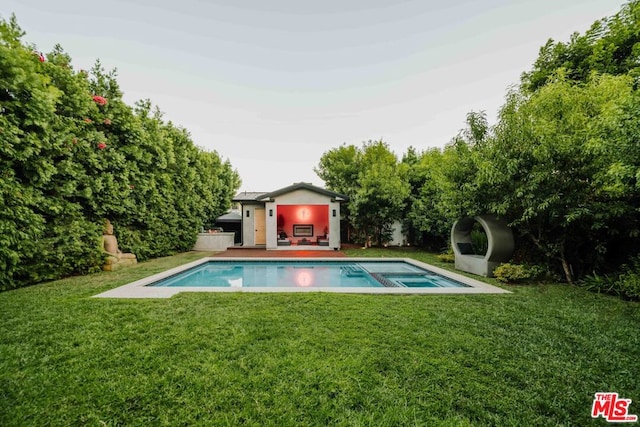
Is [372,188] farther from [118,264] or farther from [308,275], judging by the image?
[118,264]

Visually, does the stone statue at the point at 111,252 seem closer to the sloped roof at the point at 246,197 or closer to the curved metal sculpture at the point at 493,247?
the sloped roof at the point at 246,197

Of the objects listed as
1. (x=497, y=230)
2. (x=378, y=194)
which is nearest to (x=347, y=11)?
(x=378, y=194)

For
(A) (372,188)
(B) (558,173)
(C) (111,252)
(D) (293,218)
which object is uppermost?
(A) (372,188)

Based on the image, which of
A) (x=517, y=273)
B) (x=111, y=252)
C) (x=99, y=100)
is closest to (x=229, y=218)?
(x=111, y=252)

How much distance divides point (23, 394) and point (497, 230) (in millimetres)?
10188

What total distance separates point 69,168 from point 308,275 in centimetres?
819

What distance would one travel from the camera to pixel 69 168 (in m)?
7.01

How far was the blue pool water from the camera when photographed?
7.89 meters

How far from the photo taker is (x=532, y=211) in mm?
6281

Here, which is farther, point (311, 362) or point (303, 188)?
point (303, 188)

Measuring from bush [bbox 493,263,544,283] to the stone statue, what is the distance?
42.1 feet

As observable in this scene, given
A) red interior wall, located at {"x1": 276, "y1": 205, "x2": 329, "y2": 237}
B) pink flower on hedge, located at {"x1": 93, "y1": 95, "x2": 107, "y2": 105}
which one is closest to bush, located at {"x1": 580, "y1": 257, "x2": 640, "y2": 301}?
pink flower on hedge, located at {"x1": 93, "y1": 95, "x2": 107, "y2": 105}

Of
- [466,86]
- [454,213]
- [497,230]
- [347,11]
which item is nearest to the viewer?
[497,230]

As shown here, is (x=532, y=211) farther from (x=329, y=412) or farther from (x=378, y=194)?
(x=378, y=194)
